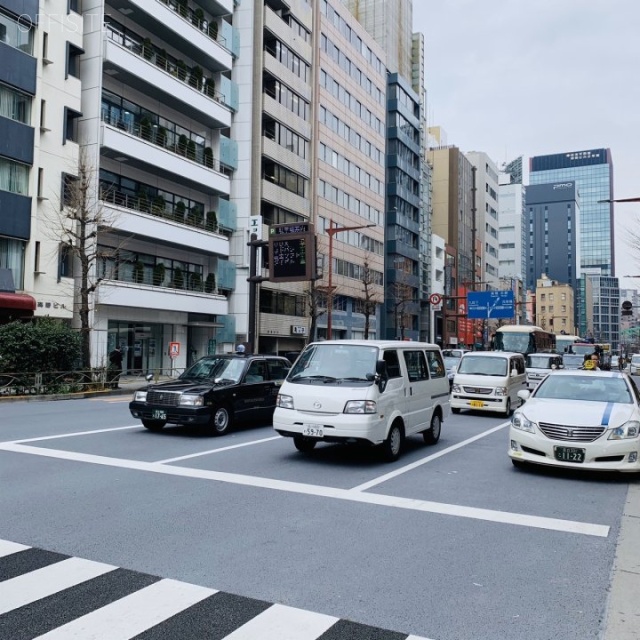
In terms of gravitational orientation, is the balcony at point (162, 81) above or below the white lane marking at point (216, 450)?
above

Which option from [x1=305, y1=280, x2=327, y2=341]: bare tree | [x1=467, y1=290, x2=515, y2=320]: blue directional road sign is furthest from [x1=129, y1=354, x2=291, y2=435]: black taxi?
[x1=467, y1=290, x2=515, y2=320]: blue directional road sign

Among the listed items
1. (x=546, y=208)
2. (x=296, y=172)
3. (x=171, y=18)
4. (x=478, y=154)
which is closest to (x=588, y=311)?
(x=546, y=208)

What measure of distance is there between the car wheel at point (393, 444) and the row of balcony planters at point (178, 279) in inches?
1021

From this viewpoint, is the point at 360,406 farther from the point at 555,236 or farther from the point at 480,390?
the point at 555,236

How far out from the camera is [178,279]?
36.7 m

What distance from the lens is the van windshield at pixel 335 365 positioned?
995cm

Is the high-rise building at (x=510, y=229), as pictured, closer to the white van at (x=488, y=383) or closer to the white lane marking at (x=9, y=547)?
the white van at (x=488, y=383)

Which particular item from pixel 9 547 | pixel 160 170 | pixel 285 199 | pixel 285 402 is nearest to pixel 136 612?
pixel 9 547

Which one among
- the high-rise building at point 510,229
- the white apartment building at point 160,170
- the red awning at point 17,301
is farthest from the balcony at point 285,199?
the high-rise building at point 510,229

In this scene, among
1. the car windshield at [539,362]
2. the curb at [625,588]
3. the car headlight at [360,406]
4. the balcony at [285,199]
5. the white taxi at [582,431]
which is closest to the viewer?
the curb at [625,588]

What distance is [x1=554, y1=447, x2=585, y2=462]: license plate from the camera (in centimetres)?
840

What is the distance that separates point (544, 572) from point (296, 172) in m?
46.1

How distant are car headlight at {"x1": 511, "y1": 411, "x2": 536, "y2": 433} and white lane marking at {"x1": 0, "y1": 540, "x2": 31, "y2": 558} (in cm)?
650

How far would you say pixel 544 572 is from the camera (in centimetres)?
500
